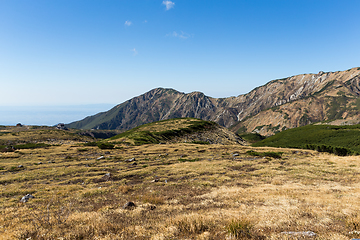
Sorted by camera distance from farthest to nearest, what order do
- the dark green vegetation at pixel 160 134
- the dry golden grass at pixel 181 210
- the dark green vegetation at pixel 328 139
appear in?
the dark green vegetation at pixel 160 134 < the dark green vegetation at pixel 328 139 < the dry golden grass at pixel 181 210

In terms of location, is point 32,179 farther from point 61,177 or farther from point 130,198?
point 130,198

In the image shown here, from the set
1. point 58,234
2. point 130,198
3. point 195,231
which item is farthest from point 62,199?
point 195,231

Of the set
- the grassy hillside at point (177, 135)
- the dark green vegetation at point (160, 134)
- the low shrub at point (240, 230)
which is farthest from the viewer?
the grassy hillside at point (177, 135)

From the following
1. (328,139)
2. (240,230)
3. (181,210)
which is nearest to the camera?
A: (240,230)

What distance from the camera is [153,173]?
29.1 meters

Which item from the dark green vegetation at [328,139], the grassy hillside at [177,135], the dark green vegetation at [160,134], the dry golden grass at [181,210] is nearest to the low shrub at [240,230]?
the dry golden grass at [181,210]

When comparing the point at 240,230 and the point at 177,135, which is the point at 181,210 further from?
the point at 177,135

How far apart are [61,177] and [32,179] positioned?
3.70 m

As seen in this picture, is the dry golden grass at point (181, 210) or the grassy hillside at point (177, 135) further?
the grassy hillside at point (177, 135)

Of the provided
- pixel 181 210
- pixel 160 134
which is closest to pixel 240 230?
pixel 181 210

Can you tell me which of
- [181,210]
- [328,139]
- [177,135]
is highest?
[181,210]

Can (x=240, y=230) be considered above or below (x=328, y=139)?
above

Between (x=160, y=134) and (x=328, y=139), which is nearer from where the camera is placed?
(x=160, y=134)

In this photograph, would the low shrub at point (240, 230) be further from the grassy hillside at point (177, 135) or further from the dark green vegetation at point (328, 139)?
the grassy hillside at point (177, 135)
